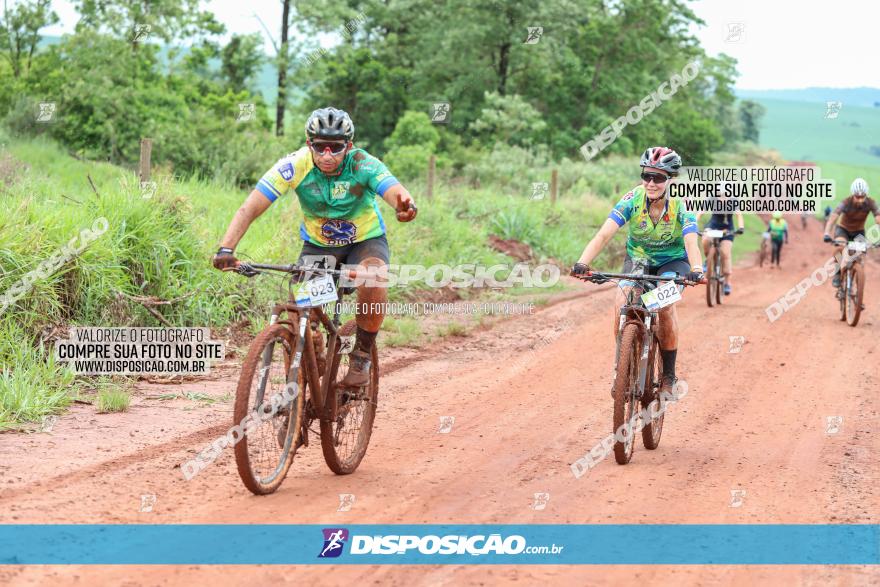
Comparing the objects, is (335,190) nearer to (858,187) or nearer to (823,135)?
(858,187)

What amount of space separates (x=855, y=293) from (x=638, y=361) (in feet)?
32.5

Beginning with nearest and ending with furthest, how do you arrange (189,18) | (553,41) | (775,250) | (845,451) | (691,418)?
1. (845,451)
2. (691,418)
3. (775,250)
4. (189,18)
5. (553,41)

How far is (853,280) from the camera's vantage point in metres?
16.5

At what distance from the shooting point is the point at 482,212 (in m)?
23.2

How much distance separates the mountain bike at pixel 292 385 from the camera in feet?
20.2

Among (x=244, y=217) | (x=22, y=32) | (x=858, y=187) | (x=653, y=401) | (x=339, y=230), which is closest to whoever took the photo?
(x=244, y=217)

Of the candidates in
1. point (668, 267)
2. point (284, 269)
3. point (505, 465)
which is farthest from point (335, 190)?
point (668, 267)

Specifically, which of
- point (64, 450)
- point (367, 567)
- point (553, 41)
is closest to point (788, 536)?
point (367, 567)

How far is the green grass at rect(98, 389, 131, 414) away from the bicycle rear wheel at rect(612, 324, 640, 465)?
168 inches

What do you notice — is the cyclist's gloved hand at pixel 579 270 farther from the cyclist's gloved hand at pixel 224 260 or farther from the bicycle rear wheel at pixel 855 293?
the bicycle rear wheel at pixel 855 293

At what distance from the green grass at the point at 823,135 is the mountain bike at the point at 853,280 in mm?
84361

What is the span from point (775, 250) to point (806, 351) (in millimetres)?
17897

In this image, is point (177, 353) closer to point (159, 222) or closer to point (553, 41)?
point (159, 222)

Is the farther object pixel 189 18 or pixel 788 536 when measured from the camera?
pixel 189 18
